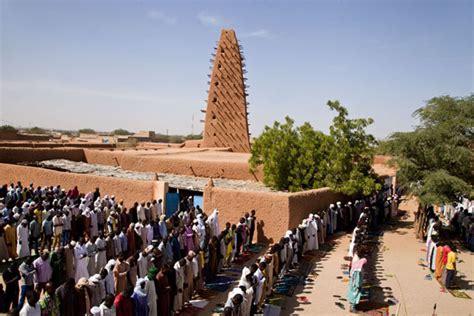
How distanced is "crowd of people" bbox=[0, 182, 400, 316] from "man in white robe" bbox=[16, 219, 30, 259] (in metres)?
0.02

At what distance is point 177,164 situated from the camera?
21.5 meters

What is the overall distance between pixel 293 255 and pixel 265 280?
2.70 m

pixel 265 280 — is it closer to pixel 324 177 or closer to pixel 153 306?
pixel 153 306

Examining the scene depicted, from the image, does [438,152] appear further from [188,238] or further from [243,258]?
[188,238]

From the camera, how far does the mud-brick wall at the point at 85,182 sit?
1624 cm

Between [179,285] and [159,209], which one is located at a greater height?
[159,209]

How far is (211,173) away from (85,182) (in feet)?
20.5

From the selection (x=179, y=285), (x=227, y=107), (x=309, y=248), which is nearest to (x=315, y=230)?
(x=309, y=248)

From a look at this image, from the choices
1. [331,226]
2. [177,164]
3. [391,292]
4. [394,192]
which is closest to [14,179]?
[177,164]

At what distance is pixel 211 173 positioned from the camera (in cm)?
2069

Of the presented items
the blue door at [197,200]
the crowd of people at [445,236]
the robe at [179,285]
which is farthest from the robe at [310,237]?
the blue door at [197,200]

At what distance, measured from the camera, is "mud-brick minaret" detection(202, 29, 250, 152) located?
112 ft

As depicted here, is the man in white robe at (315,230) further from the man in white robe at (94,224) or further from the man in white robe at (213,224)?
the man in white robe at (94,224)

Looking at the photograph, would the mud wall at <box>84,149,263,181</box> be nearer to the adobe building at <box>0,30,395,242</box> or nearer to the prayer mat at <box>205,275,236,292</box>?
the adobe building at <box>0,30,395,242</box>
